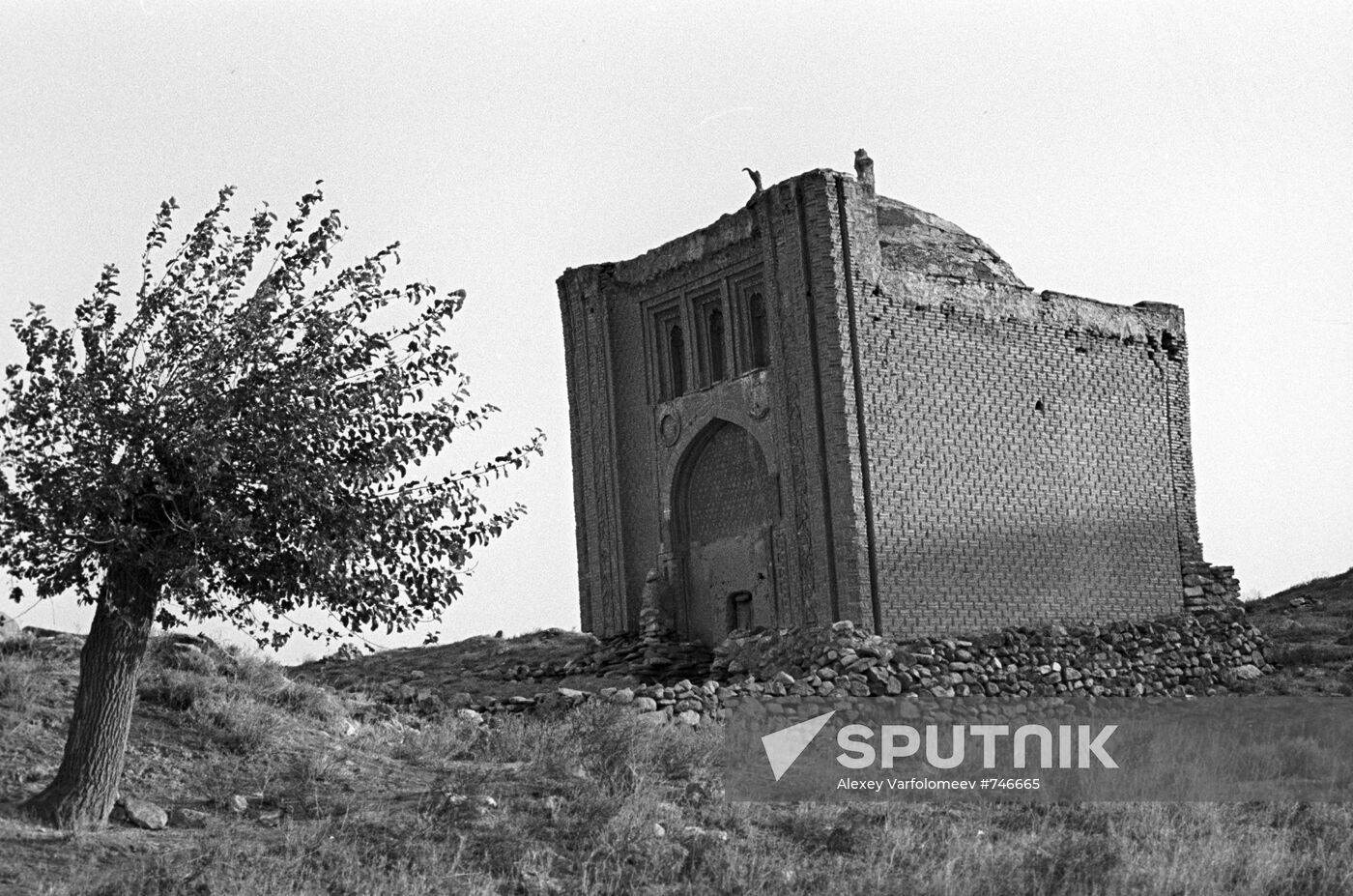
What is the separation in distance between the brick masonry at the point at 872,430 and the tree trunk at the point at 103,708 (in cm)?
1195

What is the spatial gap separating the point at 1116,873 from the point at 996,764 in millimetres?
4959

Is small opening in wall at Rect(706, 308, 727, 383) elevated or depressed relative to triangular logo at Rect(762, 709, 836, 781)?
elevated

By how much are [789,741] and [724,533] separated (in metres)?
7.81

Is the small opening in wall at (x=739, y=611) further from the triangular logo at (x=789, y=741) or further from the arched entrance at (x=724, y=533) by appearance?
the triangular logo at (x=789, y=741)

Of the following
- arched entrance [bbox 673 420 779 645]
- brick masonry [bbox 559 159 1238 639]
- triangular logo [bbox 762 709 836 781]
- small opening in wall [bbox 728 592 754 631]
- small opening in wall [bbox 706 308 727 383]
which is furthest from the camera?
small opening in wall [bbox 706 308 727 383]

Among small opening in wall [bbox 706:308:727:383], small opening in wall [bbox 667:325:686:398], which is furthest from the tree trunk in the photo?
small opening in wall [bbox 667:325:686:398]

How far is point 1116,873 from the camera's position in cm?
1142

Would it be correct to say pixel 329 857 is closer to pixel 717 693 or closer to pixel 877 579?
pixel 717 693

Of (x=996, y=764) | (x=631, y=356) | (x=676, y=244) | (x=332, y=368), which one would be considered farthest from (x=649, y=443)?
(x=332, y=368)

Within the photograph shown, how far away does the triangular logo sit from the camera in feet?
50.6

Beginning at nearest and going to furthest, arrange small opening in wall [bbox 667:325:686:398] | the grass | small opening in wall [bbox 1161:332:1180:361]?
1. the grass
2. small opening in wall [bbox 667:325:686:398]
3. small opening in wall [bbox 1161:332:1180:361]


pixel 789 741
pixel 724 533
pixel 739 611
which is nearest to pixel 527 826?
pixel 789 741

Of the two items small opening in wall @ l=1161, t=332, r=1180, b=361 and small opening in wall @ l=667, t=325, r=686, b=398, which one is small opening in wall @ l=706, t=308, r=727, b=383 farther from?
small opening in wall @ l=1161, t=332, r=1180, b=361

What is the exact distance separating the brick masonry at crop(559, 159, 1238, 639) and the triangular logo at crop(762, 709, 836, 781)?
9.64 ft
